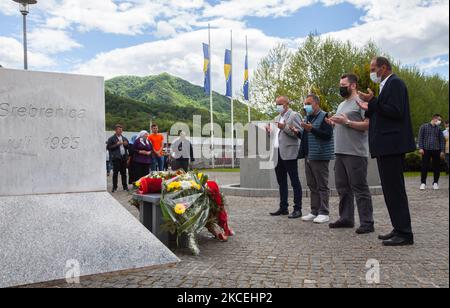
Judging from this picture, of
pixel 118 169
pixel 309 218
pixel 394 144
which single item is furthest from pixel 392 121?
pixel 118 169

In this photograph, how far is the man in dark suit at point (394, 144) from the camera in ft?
16.3

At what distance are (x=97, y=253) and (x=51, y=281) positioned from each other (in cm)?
51

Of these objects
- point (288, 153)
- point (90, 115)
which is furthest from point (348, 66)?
point (90, 115)

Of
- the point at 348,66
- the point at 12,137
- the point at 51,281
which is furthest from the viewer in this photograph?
the point at 348,66

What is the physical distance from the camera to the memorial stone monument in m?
3.97

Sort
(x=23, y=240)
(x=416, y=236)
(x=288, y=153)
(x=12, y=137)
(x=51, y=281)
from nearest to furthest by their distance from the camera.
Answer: (x=51, y=281), (x=23, y=240), (x=12, y=137), (x=416, y=236), (x=288, y=153)

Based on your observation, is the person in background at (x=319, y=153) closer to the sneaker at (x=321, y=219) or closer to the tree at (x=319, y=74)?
the sneaker at (x=321, y=219)

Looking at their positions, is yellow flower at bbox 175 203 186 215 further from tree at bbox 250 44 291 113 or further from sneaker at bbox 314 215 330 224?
tree at bbox 250 44 291 113

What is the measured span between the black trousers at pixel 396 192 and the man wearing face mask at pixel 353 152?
83 centimetres

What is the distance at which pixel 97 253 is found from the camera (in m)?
4.11

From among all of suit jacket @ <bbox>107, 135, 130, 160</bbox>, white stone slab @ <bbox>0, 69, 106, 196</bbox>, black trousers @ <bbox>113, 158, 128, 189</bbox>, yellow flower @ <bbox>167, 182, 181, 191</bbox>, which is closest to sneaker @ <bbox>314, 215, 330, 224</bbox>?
yellow flower @ <bbox>167, 182, 181, 191</bbox>

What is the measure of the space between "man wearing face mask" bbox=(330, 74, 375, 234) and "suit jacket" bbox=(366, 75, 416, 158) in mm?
775

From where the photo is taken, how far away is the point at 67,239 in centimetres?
413
